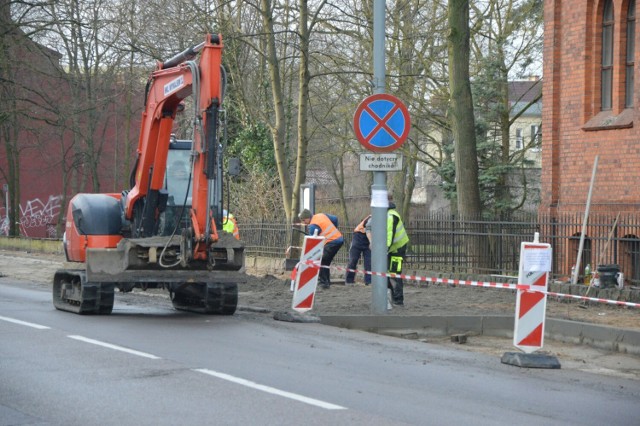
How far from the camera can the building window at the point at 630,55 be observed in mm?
20406

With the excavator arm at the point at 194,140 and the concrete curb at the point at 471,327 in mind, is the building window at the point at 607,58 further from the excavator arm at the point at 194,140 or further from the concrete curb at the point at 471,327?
the excavator arm at the point at 194,140

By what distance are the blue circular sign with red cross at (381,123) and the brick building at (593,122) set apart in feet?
20.7

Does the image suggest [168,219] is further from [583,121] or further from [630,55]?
[630,55]

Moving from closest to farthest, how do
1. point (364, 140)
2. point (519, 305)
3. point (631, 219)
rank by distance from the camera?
1. point (519, 305)
2. point (364, 140)
3. point (631, 219)

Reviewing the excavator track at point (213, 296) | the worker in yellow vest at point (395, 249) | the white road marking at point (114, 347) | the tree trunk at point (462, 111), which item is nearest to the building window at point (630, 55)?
the tree trunk at point (462, 111)

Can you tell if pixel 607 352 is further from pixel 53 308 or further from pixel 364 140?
pixel 53 308

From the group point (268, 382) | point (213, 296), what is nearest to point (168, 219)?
point (213, 296)

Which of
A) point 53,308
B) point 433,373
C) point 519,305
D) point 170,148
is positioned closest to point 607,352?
point 519,305

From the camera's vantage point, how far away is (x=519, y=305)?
11094 mm

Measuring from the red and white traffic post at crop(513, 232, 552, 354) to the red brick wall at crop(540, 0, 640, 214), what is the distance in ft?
29.9

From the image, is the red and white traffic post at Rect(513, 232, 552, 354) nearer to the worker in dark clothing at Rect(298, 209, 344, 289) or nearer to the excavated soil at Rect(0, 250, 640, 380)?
the excavated soil at Rect(0, 250, 640, 380)

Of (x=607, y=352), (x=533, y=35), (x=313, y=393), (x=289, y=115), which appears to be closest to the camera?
(x=313, y=393)

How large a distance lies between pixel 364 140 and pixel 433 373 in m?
5.21

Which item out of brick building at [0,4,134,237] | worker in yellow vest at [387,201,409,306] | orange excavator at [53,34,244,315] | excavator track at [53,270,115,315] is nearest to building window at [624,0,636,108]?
worker in yellow vest at [387,201,409,306]
